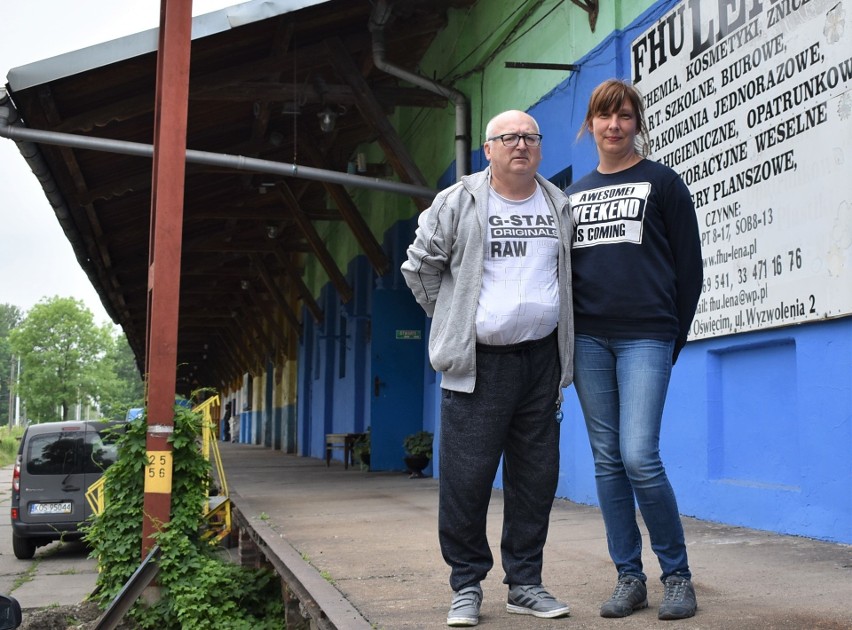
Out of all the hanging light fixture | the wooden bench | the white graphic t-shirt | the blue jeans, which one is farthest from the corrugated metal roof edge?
the wooden bench

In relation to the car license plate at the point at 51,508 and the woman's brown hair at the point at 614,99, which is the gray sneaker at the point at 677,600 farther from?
the car license plate at the point at 51,508

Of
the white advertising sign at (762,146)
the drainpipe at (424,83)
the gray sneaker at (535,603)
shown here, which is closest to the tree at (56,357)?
the drainpipe at (424,83)

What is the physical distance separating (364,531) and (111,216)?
963 cm

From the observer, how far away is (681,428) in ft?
21.9

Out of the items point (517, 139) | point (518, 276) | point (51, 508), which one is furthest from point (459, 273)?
point (51, 508)

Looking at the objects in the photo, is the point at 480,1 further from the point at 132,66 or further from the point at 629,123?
the point at 629,123

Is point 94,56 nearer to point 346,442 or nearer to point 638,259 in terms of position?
point 638,259

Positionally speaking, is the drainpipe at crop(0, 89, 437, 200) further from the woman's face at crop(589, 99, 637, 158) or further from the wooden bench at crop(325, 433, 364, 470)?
the woman's face at crop(589, 99, 637, 158)

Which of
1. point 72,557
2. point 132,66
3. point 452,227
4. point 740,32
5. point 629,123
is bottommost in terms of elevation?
point 72,557

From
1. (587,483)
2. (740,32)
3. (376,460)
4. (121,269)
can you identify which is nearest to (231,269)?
(121,269)

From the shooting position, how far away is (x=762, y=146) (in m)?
5.72

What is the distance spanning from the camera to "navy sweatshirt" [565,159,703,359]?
10.8ft

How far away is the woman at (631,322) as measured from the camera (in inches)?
128

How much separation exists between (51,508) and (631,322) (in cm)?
942
